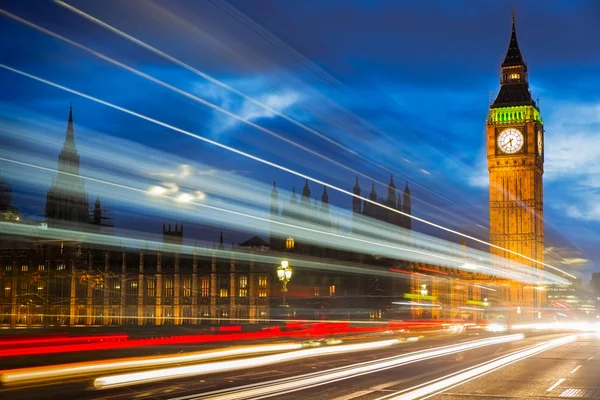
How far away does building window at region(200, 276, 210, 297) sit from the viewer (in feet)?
266

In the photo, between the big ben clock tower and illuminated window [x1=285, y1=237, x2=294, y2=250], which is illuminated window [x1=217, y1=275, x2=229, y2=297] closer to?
illuminated window [x1=285, y1=237, x2=294, y2=250]

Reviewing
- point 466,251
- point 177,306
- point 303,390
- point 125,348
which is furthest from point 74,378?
point 466,251

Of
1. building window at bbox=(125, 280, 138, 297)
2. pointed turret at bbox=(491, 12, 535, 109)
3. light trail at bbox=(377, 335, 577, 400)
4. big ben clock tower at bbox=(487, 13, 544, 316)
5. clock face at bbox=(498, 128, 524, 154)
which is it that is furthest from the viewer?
pointed turret at bbox=(491, 12, 535, 109)

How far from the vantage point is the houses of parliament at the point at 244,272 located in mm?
77938

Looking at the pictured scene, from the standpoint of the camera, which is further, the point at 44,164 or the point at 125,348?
the point at 44,164

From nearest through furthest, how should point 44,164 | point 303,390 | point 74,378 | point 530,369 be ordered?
point 303,390, point 74,378, point 530,369, point 44,164

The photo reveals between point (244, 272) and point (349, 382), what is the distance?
61.3 m

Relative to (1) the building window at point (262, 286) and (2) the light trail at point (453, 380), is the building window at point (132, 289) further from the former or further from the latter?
(2) the light trail at point (453, 380)

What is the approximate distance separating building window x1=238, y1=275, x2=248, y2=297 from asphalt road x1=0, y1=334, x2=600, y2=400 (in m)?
53.2

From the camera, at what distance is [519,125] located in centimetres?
10169

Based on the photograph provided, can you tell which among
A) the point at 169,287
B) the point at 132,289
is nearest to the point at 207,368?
the point at 169,287

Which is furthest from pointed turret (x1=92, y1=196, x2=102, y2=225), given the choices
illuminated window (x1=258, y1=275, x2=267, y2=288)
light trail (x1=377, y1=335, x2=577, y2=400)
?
light trail (x1=377, y1=335, x2=577, y2=400)

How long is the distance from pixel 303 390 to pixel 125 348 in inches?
528

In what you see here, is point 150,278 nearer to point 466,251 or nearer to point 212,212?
point 212,212
